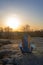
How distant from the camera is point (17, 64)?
31.8 ft

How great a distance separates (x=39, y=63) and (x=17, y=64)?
1435 mm

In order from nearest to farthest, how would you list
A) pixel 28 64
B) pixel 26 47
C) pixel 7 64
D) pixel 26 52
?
pixel 28 64
pixel 7 64
pixel 26 52
pixel 26 47

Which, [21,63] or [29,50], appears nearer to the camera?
[21,63]

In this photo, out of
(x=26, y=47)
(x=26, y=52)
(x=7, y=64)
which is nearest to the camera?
(x=7, y=64)

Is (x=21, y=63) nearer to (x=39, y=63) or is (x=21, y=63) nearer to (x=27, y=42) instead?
(x=39, y=63)

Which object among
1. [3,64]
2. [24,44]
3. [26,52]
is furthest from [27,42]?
[3,64]

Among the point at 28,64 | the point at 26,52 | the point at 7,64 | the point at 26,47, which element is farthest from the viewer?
the point at 26,47

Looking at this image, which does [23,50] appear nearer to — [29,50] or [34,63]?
[29,50]

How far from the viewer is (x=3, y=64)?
10352 mm

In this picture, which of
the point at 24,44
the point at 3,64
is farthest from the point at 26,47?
the point at 3,64

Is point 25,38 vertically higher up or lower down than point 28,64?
higher up

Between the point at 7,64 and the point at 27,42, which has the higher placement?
the point at 27,42

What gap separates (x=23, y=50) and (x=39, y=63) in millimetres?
4856

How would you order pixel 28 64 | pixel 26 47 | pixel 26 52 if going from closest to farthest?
pixel 28 64, pixel 26 52, pixel 26 47
